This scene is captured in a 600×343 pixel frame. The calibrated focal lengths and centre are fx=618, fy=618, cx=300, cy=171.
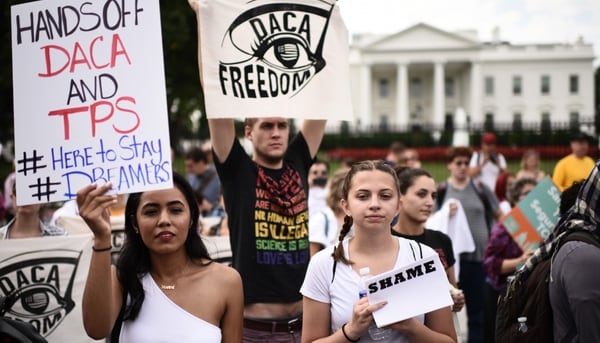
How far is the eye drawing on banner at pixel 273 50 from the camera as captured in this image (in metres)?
3.37

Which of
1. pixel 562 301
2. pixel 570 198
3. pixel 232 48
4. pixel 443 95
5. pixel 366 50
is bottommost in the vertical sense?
pixel 562 301

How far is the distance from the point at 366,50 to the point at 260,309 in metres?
70.5

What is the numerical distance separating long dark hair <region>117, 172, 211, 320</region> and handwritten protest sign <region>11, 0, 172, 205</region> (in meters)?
0.23

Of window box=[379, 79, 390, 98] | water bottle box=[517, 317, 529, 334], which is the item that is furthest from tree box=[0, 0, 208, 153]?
window box=[379, 79, 390, 98]

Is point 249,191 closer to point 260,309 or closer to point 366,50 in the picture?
point 260,309

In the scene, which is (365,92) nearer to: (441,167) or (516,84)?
(516,84)

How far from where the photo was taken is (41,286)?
401 cm

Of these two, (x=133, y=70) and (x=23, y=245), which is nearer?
(x=133, y=70)

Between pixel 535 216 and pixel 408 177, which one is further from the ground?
pixel 408 177

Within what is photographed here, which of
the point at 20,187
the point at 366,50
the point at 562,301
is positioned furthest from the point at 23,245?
the point at 366,50

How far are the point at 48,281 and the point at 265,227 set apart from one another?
167 centimetres

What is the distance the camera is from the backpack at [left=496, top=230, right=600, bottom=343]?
99.3 inches

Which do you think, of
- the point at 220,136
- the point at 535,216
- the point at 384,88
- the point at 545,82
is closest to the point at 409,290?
the point at 220,136

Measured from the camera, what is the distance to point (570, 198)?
309 centimetres
